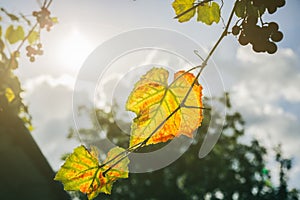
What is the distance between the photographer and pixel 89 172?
79 centimetres

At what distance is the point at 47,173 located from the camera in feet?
27.3

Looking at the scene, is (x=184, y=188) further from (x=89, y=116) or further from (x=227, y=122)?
(x=89, y=116)

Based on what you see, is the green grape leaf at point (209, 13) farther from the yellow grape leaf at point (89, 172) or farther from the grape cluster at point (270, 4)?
the yellow grape leaf at point (89, 172)

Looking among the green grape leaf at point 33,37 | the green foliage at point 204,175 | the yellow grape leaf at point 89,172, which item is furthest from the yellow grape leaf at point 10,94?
the green foliage at point 204,175

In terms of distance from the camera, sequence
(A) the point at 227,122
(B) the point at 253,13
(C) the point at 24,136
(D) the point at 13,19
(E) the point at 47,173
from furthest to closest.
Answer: (A) the point at 227,122, (E) the point at 47,173, (C) the point at 24,136, (D) the point at 13,19, (B) the point at 253,13

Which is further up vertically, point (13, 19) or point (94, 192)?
point (13, 19)

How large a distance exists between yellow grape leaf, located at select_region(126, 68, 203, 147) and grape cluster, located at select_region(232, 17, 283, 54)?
0.74ft

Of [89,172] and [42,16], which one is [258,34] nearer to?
[89,172]

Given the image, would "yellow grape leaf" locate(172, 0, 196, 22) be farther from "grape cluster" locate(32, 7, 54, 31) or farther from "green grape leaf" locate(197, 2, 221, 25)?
"grape cluster" locate(32, 7, 54, 31)

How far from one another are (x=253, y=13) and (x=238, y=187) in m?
26.6

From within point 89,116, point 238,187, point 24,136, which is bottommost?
point 238,187

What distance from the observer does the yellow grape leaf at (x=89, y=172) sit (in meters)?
0.78

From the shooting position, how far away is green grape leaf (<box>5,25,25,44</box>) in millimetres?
2082

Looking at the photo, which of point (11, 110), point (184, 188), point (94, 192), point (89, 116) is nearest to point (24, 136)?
point (11, 110)
